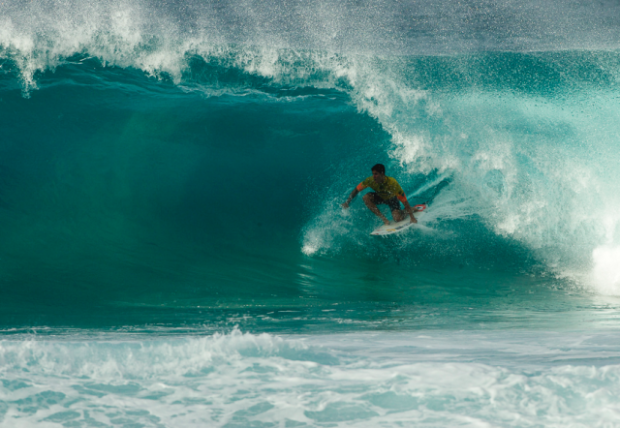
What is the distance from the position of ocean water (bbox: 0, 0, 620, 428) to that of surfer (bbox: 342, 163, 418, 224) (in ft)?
1.20

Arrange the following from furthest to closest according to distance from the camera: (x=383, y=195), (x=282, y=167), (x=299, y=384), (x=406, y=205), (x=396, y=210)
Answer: (x=282, y=167)
(x=396, y=210)
(x=383, y=195)
(x=406, y=205)
(x=299, y=384)

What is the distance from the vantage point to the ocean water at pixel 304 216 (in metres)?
3.07

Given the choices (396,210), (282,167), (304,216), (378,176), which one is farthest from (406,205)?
(282,167)

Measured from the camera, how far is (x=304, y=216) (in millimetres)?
7336

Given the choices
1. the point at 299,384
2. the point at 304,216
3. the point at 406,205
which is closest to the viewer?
the point at 299,384

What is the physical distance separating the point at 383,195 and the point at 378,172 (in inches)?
20.6

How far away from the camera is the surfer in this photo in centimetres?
646

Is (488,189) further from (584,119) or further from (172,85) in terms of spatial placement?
(172,85)

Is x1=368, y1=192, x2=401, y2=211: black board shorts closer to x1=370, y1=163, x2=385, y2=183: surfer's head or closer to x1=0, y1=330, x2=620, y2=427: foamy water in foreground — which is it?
x1=370, y1=163, x2=385, y2=183: surfer's head

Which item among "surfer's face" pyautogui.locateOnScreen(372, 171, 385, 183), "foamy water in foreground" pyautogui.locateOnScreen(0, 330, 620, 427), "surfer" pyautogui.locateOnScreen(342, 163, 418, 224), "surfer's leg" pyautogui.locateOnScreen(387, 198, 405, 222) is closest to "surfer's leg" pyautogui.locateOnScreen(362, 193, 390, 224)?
"surfer" pyautogui.locateOnScreen(342, 163, 418, 224)

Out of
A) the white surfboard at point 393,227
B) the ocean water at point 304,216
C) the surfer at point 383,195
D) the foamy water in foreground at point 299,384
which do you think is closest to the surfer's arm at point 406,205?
the surfer at point 383,195

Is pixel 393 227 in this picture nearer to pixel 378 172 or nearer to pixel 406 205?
pixel 406 205

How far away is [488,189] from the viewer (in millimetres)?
7648

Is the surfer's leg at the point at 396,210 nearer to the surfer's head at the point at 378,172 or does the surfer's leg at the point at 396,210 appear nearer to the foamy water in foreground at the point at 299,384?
the surfer's head at the point at 378,172
